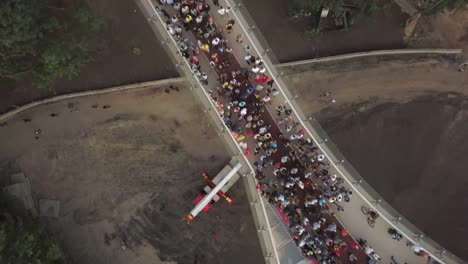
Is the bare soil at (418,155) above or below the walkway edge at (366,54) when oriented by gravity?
below

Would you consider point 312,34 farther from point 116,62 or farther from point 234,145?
point 116,62

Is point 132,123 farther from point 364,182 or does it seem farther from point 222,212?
point 364,182

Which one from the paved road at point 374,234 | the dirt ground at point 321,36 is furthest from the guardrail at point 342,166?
the dirt ground at point 321,36

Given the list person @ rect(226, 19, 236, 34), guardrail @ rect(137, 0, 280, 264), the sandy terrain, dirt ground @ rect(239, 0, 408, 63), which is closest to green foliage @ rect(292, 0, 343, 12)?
dirt ground @ rect(239, 0, 408, 63)

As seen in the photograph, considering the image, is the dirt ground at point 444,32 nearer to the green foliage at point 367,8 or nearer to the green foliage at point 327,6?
the green foliage at point 327,6

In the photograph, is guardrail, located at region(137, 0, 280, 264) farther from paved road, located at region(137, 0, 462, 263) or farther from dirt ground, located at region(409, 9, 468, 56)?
dirt ground, located at region(409, 9, 468, 56)

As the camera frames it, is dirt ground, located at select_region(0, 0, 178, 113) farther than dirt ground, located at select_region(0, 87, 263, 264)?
No
